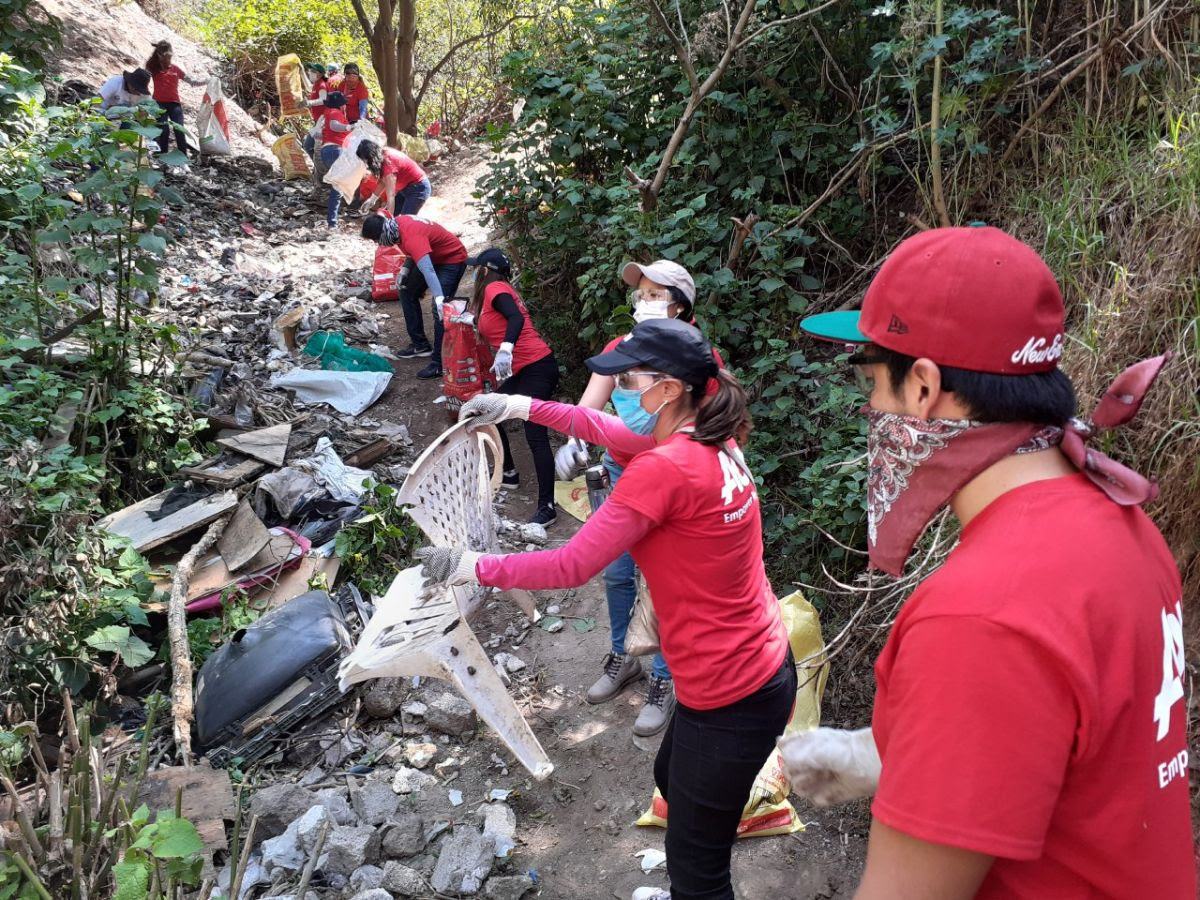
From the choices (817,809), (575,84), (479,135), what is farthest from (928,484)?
(479,135)

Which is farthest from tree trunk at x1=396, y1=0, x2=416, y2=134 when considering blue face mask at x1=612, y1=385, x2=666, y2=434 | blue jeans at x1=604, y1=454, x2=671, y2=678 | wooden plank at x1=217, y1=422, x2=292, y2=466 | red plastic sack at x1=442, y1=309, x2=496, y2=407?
blue face mask at x1=612, y1=385, x2=666, y2=434

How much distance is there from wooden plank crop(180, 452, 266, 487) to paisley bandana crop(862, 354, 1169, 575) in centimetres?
460

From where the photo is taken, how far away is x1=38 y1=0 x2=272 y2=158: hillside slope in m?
11.9

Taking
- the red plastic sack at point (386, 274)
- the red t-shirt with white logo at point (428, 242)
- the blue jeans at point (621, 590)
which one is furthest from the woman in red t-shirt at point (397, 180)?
the blue jeans at point (621, 590)

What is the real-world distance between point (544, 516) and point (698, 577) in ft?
11.2

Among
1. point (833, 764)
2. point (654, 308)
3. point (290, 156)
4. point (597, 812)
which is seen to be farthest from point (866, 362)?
point (290, 156)

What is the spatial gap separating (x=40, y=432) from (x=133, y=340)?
2.62 feet

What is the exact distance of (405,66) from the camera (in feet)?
41.0

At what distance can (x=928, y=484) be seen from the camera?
46.3 inches

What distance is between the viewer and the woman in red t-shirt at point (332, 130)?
36.1 ft

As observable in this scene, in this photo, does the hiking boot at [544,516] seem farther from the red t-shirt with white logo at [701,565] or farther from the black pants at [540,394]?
the red t-shirt with white logo at [701,565]

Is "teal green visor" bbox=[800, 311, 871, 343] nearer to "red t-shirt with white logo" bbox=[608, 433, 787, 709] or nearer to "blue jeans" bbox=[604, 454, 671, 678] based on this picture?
"red t-shirt with white logo" bbox=[608, 433, 787, 709]

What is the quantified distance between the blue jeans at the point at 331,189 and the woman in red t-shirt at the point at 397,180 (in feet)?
7.78

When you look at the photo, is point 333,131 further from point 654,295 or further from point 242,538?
point 654,295
